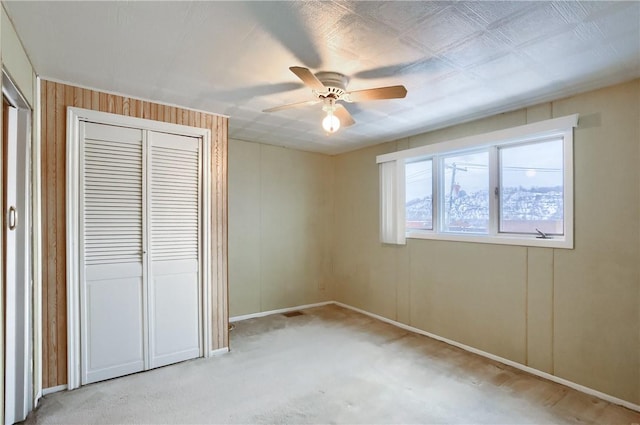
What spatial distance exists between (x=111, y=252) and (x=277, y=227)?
7.67ft

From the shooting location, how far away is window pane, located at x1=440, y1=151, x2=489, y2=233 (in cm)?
346

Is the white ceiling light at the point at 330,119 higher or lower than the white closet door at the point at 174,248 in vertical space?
higher

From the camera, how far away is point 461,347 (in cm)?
348

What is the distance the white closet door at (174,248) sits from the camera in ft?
9.76

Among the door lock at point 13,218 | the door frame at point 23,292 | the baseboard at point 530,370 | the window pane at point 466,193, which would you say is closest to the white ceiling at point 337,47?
the door frame at point 23,292

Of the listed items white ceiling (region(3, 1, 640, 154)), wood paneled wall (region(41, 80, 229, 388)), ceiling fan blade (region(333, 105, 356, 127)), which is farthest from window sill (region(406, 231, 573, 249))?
wood paneled wall (region(41, 80, 229, 388))

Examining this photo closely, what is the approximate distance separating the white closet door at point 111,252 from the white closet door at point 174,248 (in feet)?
0.35

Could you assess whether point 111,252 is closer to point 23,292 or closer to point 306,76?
point 23,292

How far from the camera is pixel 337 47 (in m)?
1.99

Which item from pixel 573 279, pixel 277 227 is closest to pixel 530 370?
pixel 573 279

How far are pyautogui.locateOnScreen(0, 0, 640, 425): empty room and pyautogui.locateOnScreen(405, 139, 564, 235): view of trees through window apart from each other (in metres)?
0.02

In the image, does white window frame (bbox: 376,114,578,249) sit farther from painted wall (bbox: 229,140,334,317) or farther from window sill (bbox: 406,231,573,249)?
painted wall (bbox: 229,140,334,317)

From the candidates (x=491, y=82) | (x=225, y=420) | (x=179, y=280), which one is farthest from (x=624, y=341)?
(x=179, y=280)

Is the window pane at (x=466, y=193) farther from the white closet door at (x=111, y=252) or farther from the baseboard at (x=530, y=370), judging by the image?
the white closet door at (x=111, y=252)
